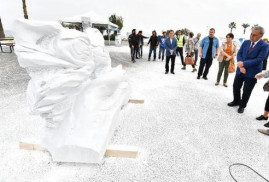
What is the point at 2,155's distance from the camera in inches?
Result: 90.7

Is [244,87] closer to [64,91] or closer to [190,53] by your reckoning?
[64,91]

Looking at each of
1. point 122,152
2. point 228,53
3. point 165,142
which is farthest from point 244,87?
point 122,152

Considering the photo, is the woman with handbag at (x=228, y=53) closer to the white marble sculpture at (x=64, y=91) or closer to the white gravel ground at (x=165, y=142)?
the white gravel ground at (x=165, y=142)

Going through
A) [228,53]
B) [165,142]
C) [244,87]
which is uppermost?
[228,53]

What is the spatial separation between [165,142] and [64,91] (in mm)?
1530

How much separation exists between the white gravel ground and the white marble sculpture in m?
0.22

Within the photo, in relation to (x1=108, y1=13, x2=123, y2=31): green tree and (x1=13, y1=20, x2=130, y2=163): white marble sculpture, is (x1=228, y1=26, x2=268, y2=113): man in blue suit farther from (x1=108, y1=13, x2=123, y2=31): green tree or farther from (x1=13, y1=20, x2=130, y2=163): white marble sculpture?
(x1=108, y1=13, x2=123, y2=31): green tree

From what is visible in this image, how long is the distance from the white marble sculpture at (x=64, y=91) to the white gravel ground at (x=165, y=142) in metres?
0.22

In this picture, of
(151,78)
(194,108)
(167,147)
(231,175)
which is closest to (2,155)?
(167,147)

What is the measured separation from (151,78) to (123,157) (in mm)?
3957

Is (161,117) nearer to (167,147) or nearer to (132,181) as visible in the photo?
(167,147)

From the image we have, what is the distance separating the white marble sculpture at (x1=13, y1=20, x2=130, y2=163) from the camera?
5.93ft

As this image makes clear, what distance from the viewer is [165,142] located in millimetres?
2645

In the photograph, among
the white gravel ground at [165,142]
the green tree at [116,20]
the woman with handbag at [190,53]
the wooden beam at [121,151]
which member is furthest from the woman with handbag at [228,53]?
the green tree at [116,20]
